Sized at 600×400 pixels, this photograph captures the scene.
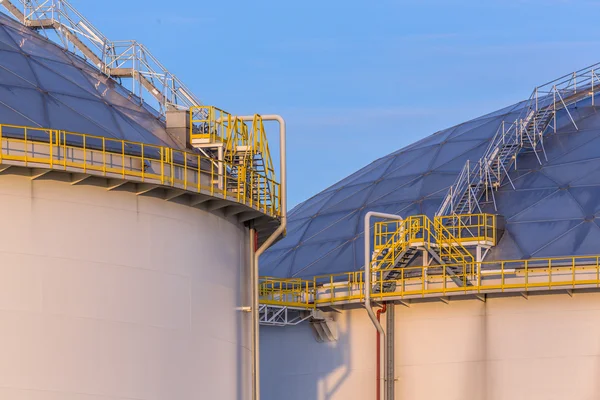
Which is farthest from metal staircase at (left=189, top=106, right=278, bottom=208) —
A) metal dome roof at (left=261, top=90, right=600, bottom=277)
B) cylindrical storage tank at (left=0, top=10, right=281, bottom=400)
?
metal dome roof at (left=261, top=90, right=600, bottom=277)

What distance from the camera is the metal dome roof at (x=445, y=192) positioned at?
180 ft

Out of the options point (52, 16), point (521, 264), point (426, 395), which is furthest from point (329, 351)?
point (52, 16)

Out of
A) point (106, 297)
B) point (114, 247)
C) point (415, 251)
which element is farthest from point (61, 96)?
point (415, 251)

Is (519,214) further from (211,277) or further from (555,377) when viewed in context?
(211,277)

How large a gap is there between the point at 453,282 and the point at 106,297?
17530 millimetres

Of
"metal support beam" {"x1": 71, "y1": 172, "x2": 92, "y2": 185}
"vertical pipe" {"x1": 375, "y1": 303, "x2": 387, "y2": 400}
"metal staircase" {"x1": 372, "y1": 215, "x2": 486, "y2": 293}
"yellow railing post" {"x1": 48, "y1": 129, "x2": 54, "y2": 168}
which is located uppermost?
"yellow railing post" {"x1": 48, "y1": 129, "x2": 54, "y2": 168}

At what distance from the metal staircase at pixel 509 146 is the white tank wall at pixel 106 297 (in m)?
19.0

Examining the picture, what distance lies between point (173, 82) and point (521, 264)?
13741 mm

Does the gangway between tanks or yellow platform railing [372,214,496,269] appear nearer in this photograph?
A: the gangway between tanks

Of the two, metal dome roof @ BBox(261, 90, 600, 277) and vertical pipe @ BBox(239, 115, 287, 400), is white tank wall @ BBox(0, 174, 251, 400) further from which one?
metal dome roof @ BBox(261, 90, 600, 277)

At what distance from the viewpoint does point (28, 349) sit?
1414 inches

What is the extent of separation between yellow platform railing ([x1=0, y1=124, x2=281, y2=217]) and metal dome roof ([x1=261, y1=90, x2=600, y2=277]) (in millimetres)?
15530

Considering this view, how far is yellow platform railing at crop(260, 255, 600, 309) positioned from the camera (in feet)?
162

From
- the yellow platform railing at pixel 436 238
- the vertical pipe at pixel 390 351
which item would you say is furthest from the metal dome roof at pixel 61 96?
the vertical pipe at pixel 390 351
